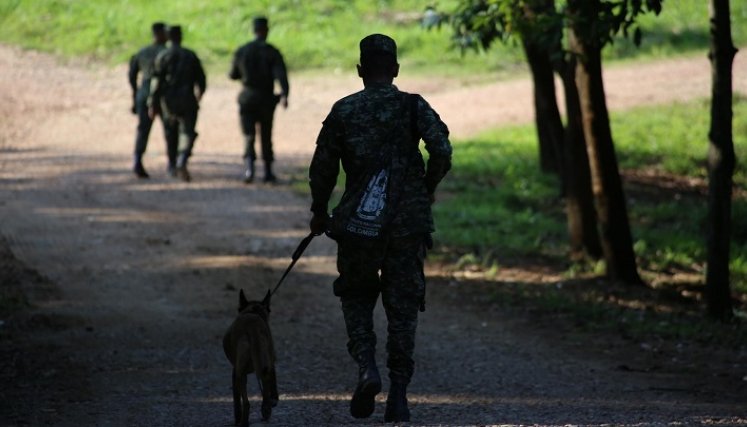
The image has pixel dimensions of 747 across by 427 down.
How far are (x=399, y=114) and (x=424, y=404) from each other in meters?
2.22

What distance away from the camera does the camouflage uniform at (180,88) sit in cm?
1636

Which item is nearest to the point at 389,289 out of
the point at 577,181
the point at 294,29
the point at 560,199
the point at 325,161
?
the point at 325,161

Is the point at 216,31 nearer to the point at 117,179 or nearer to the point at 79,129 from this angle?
the point at 79,129

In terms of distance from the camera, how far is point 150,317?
→ 10508 millimetres

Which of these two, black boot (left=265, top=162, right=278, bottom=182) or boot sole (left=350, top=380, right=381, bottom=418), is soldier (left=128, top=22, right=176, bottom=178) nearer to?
black boot (left=265, top=162, right=278, bottom=182)

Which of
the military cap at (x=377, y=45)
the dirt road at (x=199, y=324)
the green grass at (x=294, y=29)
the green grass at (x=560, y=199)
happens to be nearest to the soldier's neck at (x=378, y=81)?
the military cap at (x=377, y=45)

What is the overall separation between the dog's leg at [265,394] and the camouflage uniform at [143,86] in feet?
33.6

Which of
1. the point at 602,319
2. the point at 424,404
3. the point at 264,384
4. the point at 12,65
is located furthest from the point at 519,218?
the point at 12,65

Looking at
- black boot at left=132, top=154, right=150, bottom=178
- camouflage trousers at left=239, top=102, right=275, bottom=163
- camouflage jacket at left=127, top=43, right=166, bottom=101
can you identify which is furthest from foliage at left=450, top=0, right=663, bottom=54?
black boot at left=132, top=154, right=150, bottom=178

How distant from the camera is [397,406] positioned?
263 inches

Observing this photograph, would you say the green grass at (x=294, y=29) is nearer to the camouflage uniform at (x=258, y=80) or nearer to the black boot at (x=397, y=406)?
the camouflage uniform at (x=258, y=80)

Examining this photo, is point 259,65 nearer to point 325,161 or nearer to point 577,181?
point 577,181

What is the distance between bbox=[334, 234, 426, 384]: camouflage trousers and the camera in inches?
260

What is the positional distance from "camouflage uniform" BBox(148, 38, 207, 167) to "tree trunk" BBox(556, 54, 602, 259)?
5.49 m
